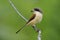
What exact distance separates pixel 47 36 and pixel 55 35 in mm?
275

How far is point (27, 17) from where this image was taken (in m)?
9.48

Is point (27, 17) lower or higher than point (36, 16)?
lower

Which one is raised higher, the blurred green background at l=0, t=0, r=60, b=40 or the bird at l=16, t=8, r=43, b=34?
the bird at l=16, t=8, r=43, b=34

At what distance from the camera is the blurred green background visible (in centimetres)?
945

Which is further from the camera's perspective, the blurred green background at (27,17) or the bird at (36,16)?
the blurred green background at (27,17)

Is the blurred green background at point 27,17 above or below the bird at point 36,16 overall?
below

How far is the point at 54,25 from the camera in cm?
1066

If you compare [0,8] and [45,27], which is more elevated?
[0,8]

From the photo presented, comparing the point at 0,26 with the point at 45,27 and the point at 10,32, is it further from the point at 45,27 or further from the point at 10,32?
the point at 45,27

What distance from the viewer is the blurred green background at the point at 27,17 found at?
9.45 m

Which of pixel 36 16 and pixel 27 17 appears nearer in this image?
pixel 36 16

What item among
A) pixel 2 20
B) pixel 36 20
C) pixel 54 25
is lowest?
pixel 54 25

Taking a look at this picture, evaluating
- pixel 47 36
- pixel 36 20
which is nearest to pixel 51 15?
pixel 47 36

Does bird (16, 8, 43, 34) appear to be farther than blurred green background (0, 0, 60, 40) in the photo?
No
